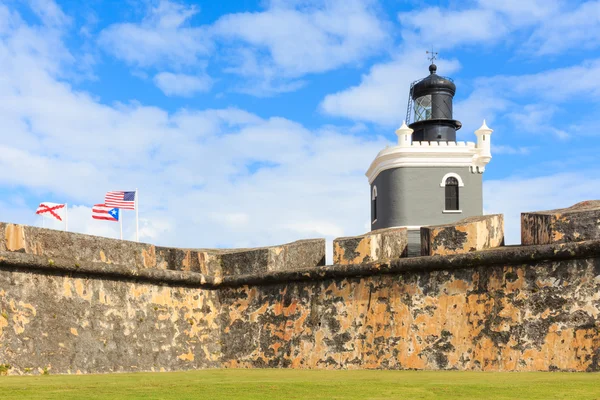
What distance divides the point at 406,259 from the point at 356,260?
66 cm

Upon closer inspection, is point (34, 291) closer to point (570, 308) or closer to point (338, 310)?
point (338, 310)

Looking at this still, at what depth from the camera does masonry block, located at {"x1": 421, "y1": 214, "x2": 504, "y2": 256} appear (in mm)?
7047

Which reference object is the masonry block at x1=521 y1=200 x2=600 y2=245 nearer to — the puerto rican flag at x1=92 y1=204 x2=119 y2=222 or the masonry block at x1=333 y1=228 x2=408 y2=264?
the masonry block at x1=333 y1=228 x2=408 y2=264

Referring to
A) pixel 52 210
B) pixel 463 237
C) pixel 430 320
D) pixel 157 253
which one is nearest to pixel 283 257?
pixel 157 253

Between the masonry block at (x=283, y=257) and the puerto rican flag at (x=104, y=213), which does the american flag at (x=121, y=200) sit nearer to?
the puerto rican flag at (x=104, y=213)

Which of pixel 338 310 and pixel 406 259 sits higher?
pixel 406 259

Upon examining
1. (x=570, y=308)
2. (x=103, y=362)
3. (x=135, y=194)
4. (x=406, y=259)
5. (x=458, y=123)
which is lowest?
(x=103, y=362)

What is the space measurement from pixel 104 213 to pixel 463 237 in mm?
9183

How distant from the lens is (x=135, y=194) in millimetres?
14531

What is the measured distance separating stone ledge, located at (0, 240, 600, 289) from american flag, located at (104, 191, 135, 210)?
21.0 ft

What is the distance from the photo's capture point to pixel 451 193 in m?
29.8

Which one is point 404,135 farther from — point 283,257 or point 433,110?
point 283,257

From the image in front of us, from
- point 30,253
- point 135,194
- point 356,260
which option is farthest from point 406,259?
point 135,194

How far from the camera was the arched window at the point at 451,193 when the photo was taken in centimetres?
2977
